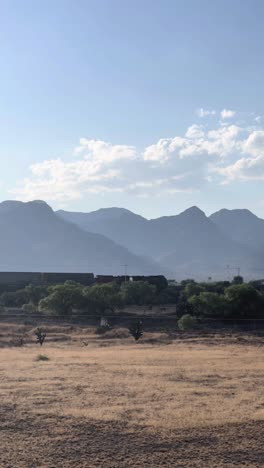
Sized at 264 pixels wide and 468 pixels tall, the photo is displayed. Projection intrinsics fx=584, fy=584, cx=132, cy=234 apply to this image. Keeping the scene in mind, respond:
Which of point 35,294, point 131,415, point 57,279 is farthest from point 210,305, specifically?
point 57,279

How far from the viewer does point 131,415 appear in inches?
611

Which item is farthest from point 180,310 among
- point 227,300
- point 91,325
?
point 91,325

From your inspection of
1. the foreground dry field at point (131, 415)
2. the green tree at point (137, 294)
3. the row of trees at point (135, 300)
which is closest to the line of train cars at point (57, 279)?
the row of trees at point (135, 300)

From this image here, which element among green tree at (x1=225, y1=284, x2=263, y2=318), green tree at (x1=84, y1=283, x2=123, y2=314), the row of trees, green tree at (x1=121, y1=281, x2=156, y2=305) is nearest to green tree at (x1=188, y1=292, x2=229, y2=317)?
the row of trees

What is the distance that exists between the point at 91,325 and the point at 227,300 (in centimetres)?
1689

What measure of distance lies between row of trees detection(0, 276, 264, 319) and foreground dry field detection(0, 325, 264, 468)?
43.1 meters

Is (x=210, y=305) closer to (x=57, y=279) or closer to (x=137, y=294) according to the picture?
(x=137, y=294)

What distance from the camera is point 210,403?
1725 cm

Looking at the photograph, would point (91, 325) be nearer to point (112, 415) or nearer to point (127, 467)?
point (112, 415)

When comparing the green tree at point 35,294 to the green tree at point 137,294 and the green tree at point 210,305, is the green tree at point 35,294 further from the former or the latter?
the green tree at point 210,305

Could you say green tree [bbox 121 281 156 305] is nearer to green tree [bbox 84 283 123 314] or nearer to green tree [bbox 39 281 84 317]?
green tree [bbox 84 283 123 314]

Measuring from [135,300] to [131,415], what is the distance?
3274 inches

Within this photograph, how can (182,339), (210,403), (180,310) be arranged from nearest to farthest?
(210,403), (182,339), (180,310)

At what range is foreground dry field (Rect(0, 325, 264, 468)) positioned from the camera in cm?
1188
